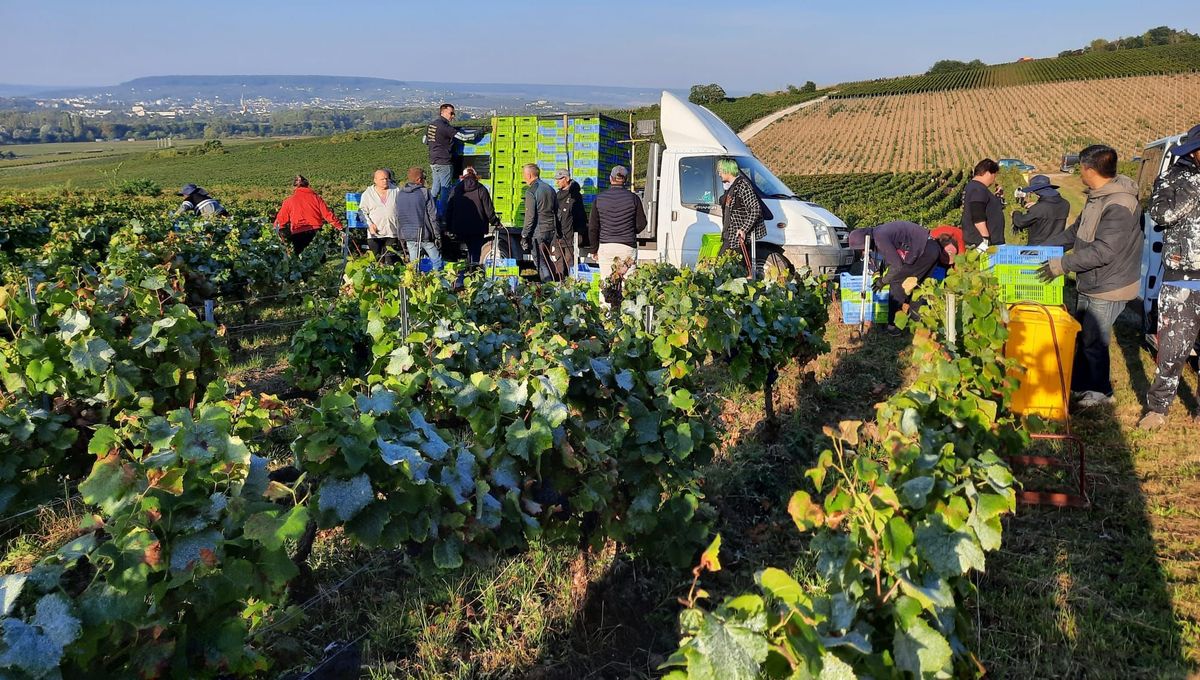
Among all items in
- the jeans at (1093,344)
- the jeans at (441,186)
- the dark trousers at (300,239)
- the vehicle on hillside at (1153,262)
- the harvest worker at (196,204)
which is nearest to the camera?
the jeans at (1093,344)

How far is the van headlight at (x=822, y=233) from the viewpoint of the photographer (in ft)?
31.8

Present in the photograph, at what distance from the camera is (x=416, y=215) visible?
902cm

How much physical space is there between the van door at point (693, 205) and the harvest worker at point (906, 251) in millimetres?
2109

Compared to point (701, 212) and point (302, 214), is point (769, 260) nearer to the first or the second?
point (701, 212)

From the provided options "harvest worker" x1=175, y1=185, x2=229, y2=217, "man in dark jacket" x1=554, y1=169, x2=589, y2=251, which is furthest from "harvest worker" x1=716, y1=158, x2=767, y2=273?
"harvest worker" x1=175, y1=185, x2=229, y2=217

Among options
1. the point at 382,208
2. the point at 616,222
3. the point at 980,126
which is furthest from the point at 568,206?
the point at 980,126

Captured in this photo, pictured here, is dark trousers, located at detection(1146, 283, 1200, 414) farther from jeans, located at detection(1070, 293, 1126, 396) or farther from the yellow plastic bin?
the yellow plastic bin

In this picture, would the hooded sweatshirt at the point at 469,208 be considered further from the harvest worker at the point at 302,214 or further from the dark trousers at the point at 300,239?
the dark trousers at the point at 300,239

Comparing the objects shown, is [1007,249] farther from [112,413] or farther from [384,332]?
[112,413]

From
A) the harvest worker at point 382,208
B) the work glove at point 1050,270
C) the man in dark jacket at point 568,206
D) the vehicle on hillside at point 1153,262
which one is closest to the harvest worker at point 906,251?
the vehicle on hillside at point 1153,262

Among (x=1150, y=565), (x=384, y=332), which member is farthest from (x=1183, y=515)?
(x=384, y=332)

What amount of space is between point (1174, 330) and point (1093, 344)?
0.63 meters

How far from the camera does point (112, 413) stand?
4.22 m

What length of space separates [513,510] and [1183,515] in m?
3.85
